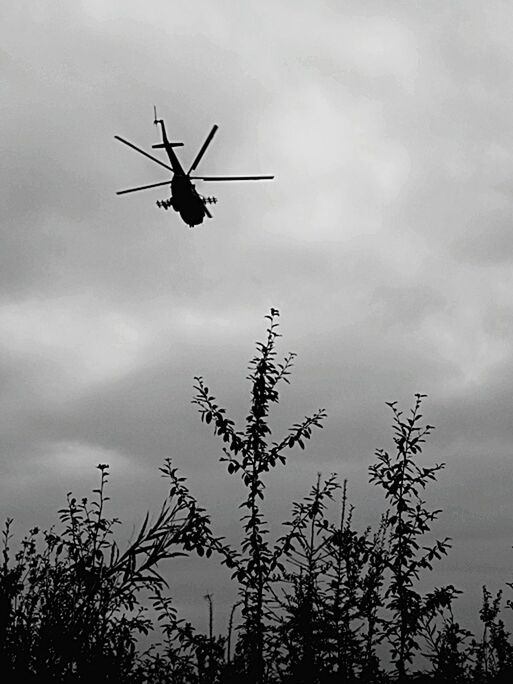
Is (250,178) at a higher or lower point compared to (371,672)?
higher

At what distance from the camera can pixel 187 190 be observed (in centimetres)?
1497

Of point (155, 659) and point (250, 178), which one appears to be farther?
point (250, 178)

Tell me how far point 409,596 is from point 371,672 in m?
0.98

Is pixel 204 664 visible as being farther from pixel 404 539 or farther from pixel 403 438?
pixel 403 438

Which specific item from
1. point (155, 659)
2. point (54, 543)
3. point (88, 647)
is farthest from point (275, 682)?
point (88, 647)

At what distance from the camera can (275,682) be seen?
8289mm

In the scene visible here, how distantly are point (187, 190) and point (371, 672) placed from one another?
9285 mm

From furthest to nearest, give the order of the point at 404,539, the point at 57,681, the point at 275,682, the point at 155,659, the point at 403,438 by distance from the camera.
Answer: the point at 403,438 → the point at 404,539 → the point at 155,659 → the point at 275,682 → the point at 57,681

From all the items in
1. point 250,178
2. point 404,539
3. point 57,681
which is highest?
point 250,178

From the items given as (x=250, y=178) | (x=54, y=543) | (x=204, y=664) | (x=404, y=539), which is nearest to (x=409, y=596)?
(x=404, y=539)

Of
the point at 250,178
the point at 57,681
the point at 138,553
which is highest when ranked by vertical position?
the point at 250,178

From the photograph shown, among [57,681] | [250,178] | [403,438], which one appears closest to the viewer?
[57,681]

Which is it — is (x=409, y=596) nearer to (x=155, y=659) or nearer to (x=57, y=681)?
(x=155, y=659)

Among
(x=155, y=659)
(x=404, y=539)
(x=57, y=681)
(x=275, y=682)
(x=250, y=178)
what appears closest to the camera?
(x=57, y=681)
